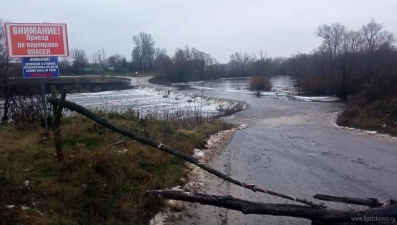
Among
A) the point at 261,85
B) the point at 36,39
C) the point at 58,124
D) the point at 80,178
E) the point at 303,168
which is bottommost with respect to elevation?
the point at 261,85

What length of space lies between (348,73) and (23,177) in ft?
171

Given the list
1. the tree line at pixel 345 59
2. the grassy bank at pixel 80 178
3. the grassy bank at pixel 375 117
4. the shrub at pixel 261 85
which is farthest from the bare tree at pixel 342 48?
the grassy bank at pixel 80 178

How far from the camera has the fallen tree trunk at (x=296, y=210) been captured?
202 inches

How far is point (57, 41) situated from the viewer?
29.8 ft

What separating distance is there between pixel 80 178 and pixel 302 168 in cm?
723

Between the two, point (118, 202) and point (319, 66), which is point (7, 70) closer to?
point (118, 202)

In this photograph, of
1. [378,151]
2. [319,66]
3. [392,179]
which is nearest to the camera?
[392,179]

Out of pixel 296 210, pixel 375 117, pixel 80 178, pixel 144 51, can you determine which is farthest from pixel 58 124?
pixel 144 51

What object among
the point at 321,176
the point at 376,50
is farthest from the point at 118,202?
the point at 376,50

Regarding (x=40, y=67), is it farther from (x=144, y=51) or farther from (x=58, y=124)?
(x=144, y=51)

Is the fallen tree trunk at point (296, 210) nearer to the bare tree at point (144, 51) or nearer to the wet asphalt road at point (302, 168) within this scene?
the wet asphalt road at point (302, 168)

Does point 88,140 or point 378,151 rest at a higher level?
point 88,140

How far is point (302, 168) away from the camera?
1180 cm

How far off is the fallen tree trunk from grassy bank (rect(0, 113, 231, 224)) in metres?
0.86
